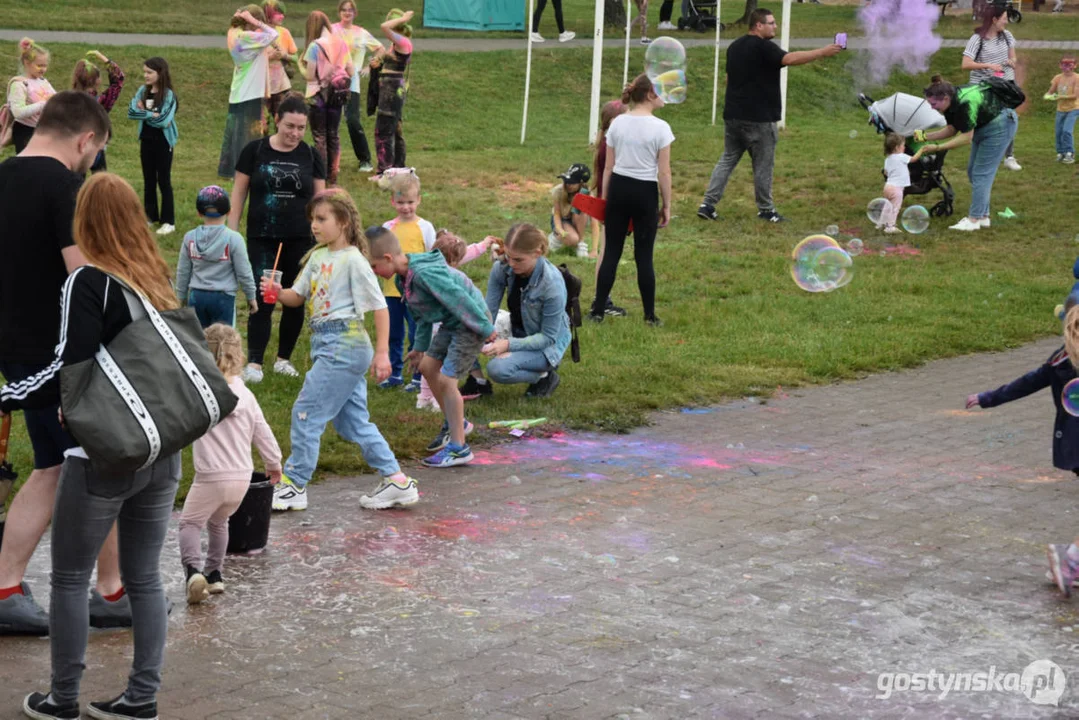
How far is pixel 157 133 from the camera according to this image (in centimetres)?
1327

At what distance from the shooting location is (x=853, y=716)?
4.57 m

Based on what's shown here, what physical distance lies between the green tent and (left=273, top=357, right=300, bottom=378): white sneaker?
64.2ft

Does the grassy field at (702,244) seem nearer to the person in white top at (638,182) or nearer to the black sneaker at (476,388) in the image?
the black sneaker at (476,388)

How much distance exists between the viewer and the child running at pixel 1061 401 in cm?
579

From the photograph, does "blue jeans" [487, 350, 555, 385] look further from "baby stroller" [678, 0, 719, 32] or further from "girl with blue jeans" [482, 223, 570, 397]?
"baby stroller" [678, 0, 719, 32]

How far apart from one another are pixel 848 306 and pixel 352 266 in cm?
630

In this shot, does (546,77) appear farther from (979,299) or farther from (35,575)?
(35,575)

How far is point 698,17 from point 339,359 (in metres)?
27.4

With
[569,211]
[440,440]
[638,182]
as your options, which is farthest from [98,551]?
[569,211]

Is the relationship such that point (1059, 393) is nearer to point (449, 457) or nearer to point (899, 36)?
point (449, 457)

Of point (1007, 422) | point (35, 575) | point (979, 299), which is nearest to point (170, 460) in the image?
point (35, 575)

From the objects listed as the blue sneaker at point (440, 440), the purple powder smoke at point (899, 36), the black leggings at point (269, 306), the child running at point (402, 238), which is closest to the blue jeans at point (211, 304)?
the black leggings at point (269, 306)

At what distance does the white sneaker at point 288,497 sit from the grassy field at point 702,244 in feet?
2.33

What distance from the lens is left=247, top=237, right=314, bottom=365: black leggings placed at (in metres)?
9.02
